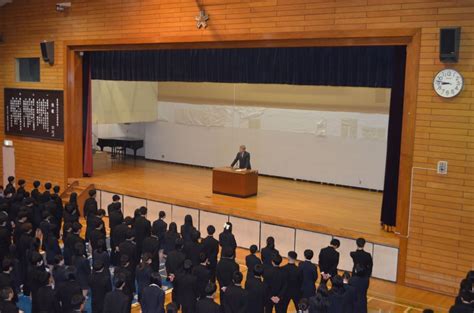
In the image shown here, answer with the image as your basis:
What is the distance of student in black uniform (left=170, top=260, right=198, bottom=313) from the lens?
28.0ft

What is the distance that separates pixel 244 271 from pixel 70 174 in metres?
7.30

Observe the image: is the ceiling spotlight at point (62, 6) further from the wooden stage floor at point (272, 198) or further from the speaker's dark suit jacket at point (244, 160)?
the speaker's dark suit jacket at point (244, 160)

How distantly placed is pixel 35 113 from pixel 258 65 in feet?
24.6

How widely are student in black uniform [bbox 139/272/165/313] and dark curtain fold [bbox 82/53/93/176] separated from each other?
981 centimetres

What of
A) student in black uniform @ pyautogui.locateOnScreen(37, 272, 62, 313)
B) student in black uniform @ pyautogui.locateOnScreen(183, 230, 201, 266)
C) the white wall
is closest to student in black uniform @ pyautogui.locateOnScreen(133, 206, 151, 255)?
student in black uniform @ pyautogui.locateOnScreen(183, 230, 201, 266)

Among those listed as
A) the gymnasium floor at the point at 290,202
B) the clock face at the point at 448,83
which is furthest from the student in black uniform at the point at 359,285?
the clock face at the point at 448,83

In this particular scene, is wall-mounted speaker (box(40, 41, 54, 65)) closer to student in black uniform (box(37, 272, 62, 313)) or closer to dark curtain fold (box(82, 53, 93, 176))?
dark curtain fold (box(82, 53, 93, 176))

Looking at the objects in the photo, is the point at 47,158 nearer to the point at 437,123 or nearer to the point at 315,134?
the point at 315,134

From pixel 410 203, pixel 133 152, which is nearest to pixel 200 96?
pixel 133 152

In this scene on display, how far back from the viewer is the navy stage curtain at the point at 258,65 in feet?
40.8

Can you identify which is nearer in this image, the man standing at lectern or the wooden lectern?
the wooden lectern

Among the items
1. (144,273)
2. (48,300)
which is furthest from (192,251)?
(48,300)

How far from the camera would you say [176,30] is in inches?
555

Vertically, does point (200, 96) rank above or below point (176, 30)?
below
